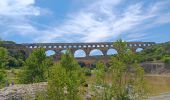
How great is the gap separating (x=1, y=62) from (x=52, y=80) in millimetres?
26442

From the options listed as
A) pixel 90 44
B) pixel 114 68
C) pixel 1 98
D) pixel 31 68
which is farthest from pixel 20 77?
pixel 90 44

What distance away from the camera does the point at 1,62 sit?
41.1 metres

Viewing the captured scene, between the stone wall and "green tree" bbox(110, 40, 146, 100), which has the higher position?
"green tree" bbox(110, 40, 146, 100)

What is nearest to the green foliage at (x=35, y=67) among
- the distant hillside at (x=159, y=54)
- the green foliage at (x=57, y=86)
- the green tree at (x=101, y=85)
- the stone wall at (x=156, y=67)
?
the green tree at (x=101, y=85)

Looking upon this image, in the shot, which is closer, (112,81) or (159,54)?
(112,81)

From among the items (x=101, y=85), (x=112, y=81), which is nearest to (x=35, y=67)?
(x=101, y=85)

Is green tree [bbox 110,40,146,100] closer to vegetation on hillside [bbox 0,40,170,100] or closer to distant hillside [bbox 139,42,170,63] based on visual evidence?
vegetation on hillside [bbox 0,40,170,100]

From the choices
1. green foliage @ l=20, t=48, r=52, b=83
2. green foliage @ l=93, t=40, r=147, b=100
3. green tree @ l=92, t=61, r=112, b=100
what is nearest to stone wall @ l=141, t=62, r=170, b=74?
green foliage @ l=20, t=48, r=52, b=83

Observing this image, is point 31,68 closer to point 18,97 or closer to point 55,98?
point 18,97

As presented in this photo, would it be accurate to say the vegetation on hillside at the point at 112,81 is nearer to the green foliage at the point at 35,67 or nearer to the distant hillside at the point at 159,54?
the green foliage at the point at 35,67

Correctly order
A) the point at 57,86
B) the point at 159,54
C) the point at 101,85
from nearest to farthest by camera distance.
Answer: the point at 57,86
the point at 101,85
the point at 159,54

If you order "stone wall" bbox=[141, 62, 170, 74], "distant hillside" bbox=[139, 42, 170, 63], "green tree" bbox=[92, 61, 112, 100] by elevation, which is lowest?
"stone wall" bbox=[141, 62, 170, 74]

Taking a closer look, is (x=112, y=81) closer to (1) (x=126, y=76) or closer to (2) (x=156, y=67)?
(1) (x=126, y=76)

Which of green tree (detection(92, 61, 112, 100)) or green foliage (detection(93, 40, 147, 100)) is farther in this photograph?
green tree (detection(92, 61, 112, 100))
